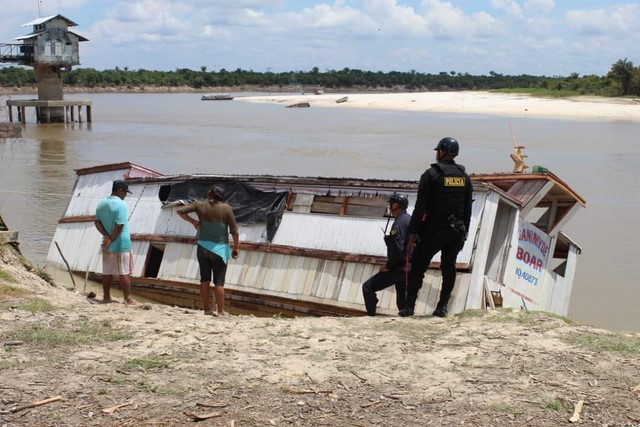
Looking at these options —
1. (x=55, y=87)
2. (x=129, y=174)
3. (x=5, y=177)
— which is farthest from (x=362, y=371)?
(x=55, y=87)

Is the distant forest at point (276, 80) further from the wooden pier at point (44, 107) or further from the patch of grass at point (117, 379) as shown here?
the patch of grass at point (117, 379)

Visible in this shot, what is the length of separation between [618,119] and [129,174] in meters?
63.1

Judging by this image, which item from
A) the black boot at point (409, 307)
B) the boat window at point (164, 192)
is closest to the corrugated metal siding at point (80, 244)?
the boat window at point (164, 192)

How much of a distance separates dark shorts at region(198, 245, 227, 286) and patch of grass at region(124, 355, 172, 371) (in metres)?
2.82

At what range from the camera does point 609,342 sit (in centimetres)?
705

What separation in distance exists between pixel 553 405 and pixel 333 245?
263 inches

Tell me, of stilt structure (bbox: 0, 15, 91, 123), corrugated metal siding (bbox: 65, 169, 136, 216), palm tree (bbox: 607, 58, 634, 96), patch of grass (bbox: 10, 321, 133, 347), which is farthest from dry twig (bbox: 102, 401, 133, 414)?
palm tree (bbox: 607, 58, 634, 96)

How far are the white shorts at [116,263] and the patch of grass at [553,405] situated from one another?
5.77m

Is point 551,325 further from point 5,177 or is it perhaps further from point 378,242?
point 5,177

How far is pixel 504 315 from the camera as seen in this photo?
325 inches

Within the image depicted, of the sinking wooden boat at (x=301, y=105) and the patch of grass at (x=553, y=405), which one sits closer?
the patch of grass at (x=553, y=405)

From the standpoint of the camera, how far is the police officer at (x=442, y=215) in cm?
810

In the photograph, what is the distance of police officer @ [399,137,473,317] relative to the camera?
8102 mm

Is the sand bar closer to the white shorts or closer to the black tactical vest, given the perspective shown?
the black tactical vest
